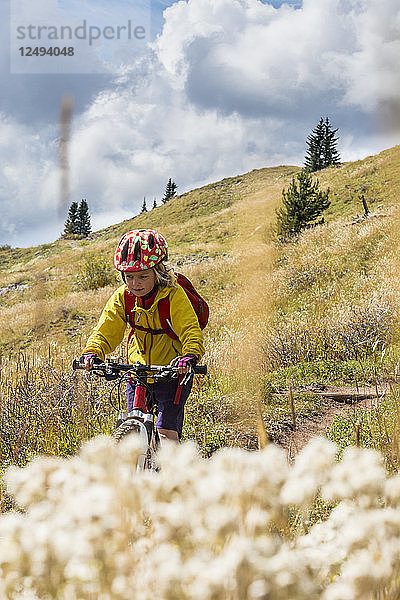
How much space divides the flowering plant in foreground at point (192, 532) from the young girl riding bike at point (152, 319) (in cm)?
225

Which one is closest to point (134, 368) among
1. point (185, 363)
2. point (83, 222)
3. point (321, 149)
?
point (185, 363)

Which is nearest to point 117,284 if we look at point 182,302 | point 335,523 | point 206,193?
point 182,302

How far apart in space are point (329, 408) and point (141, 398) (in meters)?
3.46

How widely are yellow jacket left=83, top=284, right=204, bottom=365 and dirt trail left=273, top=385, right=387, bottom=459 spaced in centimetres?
189

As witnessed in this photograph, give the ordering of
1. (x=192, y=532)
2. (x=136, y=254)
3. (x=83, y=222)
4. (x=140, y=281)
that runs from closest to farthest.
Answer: (x=192, y=532), (x=136, y=254), (x=140, y=281), (x=83, y=222)

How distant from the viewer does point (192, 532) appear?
71 cm

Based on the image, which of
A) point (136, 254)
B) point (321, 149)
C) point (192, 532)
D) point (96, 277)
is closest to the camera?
point (192, 532)

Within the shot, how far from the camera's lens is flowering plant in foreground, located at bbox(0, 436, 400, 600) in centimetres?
63

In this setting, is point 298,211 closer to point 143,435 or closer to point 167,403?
point 167,403

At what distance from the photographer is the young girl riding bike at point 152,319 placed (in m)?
3.15

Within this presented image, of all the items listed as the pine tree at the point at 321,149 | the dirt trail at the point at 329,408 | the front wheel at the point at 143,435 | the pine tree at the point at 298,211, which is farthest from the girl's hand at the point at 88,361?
the pine tree at the point at 321,149

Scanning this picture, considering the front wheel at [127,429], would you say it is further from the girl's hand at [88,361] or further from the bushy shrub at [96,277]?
the bushy shrub at [96,277]

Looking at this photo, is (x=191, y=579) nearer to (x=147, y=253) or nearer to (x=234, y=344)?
(x=147, y=253)

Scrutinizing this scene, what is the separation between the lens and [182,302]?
3307 millimetres
